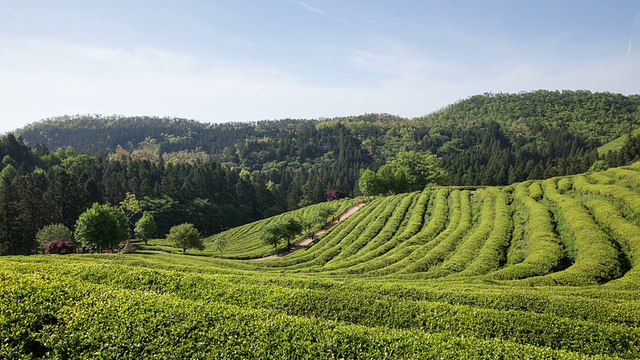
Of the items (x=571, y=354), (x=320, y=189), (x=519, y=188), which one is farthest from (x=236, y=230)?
(x=571, y=354)

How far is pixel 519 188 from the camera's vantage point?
62750 millimetres

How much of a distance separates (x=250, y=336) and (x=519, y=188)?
6580 centimetres

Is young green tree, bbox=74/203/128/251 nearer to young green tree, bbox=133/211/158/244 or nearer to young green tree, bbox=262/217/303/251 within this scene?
young green tree, bbox=133/211/158/244

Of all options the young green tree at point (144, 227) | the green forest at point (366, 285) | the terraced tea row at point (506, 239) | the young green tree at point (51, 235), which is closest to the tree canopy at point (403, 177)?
the green forest at point (366, 285)

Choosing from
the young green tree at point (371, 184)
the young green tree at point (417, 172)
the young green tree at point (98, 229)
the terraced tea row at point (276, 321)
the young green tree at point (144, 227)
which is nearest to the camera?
the terraced tea row at point (276, 321)

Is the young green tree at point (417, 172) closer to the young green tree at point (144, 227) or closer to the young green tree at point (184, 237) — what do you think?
the young green tree at point (184, 237)

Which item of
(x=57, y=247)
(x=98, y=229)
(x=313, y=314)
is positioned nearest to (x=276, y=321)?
(x=313, y=314)

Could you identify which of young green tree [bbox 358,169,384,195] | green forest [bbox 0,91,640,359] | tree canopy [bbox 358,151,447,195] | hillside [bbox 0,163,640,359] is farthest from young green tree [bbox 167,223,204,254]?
tree canopy [bbox 358,151,447,195]

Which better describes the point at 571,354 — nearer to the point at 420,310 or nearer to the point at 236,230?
the point at 420,310

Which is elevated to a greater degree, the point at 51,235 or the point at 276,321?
the point at 276,321

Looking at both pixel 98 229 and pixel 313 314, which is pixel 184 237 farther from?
pixel 313 314

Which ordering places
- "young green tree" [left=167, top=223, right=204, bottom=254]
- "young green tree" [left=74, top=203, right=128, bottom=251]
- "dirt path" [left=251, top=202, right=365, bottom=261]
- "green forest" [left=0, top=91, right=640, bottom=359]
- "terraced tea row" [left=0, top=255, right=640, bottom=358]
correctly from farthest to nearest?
1. "young green tree" [left=167, top=223, right=204, bottom=254]
2. "dirt path" [left=251, top=202, right=365, bottom=261]
3. "young green tree" [left=74, top=203, right=128, bottom=251]
4. "green forest" [left=0, top=91, right=640, bottom=359]
5. "terraced tea row" [left=0, top=255, right=640, bottom=358]

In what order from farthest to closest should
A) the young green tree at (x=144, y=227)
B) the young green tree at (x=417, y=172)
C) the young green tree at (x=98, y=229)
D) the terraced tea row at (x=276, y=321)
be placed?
1. the young green tree at (x=417, y=172)
2. the young green tree at (x=144, y=227)
3. the young green tree at (x=98, y=229)
4. the terraced tea row at (x=276, y=321)

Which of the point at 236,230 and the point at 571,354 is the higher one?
the point at 571,354
